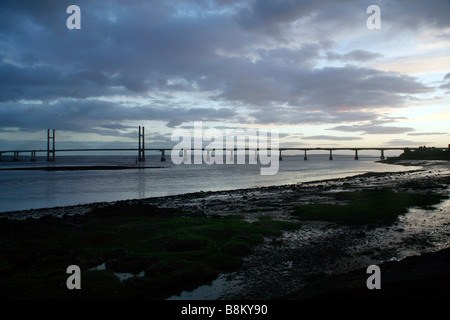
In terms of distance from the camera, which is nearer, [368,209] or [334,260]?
[334,260]

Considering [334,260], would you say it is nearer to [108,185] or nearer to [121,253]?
[121,253]

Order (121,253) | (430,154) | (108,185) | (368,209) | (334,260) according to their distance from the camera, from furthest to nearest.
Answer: (430,154) < (108,185) < (368,209) < (121,253) < (334,260)

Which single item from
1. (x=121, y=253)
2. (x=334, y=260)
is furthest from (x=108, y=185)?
(x=334, y=260)

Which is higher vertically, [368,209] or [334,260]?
[368,209]

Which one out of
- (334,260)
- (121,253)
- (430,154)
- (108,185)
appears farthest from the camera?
(430,154)

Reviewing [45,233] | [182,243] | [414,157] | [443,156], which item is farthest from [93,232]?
[414,157]

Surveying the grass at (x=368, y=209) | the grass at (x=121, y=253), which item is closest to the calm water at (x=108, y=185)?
the grass at (x=121, y=253)

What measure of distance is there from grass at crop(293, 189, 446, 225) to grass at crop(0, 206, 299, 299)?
297 cm

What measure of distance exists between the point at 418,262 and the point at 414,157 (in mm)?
138628

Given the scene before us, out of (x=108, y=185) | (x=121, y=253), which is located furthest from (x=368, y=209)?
(x=108, y=185)

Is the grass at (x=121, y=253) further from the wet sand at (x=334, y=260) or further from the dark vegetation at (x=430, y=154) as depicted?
the dark vegetation at (x=430, y=154)

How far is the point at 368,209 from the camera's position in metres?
16.9

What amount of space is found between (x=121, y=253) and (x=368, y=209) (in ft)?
46.3
